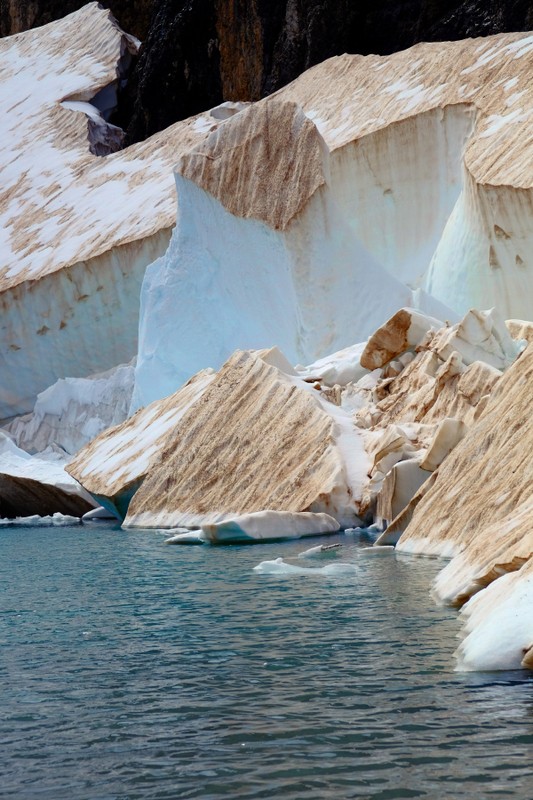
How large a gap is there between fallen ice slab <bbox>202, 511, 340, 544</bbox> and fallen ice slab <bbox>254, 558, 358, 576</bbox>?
2.42 meters

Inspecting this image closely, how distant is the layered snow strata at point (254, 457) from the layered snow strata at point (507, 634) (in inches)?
265

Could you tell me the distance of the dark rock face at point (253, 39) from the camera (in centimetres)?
2697

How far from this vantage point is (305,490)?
1216 centimetres

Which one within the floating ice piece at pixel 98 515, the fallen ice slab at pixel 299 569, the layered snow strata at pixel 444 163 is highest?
the layered snow strata at pixel 444 163

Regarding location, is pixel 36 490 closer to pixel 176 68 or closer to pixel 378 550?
pixel 378 550

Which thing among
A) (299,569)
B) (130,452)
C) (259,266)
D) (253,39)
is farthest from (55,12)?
(299,569)

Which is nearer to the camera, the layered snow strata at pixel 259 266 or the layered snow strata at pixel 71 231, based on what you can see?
the layered snow strata at pixel 259 266

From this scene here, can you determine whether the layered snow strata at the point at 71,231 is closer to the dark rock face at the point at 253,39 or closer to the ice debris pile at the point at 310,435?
the dark rock face at the point at 253,39

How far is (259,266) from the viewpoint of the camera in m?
17.4

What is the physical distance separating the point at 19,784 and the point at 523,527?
3120 millimetres

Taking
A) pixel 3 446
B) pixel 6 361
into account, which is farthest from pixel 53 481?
pixel 6 361

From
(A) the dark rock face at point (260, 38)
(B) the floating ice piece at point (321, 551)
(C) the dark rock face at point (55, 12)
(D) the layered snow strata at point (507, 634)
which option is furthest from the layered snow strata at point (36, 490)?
(C) the dark rock face at point (55, 12)

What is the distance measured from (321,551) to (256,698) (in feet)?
16.8

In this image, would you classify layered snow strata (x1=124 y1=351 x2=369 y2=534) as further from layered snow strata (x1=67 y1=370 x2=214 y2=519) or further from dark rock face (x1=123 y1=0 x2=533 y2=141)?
dark rock face (x1=123 y1=0 x2=533 y2=141)
